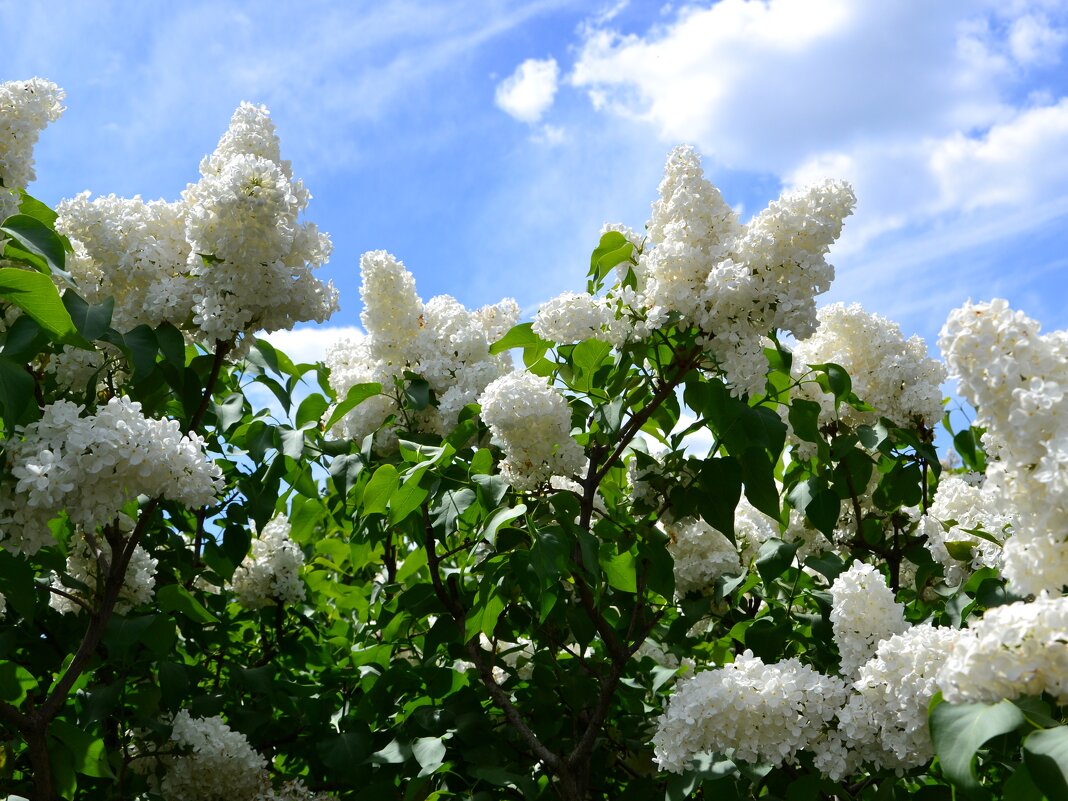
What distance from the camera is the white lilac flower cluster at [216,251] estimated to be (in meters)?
2.96

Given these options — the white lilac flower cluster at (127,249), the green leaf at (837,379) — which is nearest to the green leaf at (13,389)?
the white lilac flower cluster at (127,249)

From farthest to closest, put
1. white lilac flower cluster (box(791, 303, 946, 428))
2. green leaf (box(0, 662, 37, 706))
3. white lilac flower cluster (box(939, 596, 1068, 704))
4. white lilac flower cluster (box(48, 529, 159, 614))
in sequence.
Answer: white lilac flower cluster (box(791, 303, 946, 428)), white lilac flower cluster (box(48, 529, 159, 614)), green leaf (box(0, 662, 37, 706)), white lilac flower cluster (box(939, 596, 1068, 704))

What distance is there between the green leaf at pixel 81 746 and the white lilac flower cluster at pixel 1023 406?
97.9 inches

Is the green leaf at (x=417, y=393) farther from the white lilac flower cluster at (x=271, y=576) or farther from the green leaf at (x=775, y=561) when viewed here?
the white lilac flower cluster at (x=271, y=576)

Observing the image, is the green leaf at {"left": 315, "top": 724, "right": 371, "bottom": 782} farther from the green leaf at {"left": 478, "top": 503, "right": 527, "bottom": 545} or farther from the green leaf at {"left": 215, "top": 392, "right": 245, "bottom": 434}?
the green leaf at {"left": 478, "top": 503, "right": 527, "bottom": 545}

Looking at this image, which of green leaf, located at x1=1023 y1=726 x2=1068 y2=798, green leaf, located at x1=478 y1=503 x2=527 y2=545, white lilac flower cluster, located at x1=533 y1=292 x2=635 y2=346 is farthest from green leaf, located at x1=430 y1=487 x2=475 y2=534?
green leaf, located at x1=1023 y1=726 x2=1068 y2=798

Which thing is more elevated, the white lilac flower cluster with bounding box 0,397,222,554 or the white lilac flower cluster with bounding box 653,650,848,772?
the white lilac flower cluster with bounding box 0,397,222,554

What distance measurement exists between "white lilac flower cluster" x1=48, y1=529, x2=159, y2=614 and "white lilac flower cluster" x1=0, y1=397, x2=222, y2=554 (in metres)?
1.33

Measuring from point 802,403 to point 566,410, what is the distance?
77cm

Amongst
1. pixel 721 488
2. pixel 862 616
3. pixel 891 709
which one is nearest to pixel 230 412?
pixel 721 488

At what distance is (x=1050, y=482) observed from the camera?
1666mm

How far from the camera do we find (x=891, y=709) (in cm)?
234

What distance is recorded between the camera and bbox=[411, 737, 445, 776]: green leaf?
10.2 ft

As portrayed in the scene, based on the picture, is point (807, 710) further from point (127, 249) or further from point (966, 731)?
point (127, 249)
